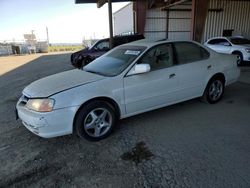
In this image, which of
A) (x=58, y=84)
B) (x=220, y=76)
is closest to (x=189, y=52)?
(x=220, y=76)

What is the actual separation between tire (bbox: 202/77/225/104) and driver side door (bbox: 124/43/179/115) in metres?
1.05

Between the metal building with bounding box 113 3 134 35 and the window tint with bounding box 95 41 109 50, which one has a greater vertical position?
the metal building with bounding box 113 3 134 35

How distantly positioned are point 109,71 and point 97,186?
1.98 meters

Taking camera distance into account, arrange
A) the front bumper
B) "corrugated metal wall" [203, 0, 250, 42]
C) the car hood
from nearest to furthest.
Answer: the front bumper
the car hood
"corrugated metal wall" [203, 0, 250, 42]

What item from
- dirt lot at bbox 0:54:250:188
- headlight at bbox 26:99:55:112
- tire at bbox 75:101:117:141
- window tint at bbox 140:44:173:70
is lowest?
dirt lot at bbox 0:54:250:188

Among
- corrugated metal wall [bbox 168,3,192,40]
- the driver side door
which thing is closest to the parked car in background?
corrugated metal wall [bbox 168,3,192,40]

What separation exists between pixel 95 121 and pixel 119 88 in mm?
659

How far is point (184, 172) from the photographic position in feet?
8.27

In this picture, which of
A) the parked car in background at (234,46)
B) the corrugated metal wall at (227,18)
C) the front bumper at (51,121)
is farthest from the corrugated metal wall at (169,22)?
the front bumper at (51,121)

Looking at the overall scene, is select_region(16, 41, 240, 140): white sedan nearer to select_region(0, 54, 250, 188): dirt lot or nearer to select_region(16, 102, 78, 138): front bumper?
select_region(16, 102, 78, 138): front bumper

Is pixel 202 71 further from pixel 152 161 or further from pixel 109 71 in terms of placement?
pixel 152 161

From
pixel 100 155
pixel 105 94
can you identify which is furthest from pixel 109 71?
pixel 100 155

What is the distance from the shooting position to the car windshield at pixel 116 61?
367cm

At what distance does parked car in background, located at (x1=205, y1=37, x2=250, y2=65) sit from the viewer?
404 inches
